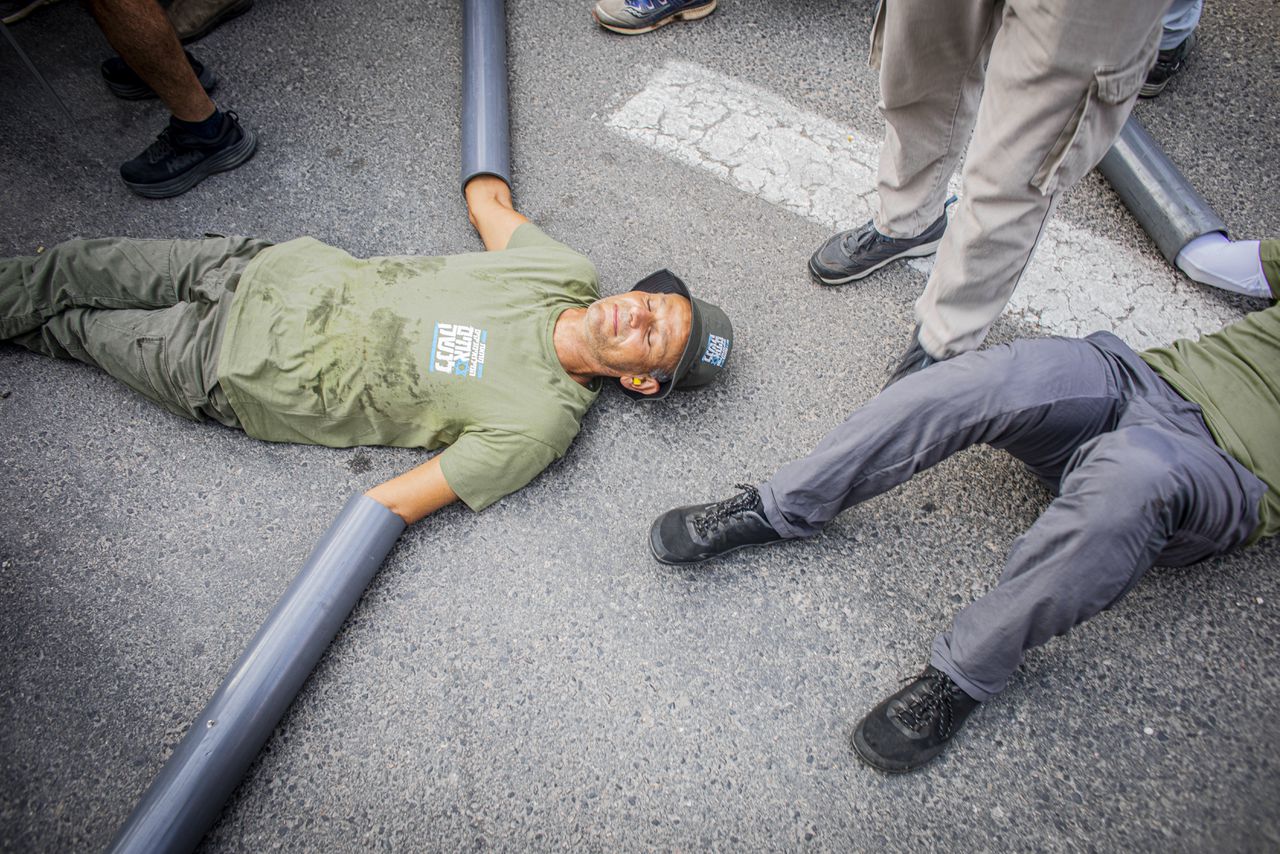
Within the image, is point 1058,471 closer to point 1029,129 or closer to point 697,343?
point 1029,129

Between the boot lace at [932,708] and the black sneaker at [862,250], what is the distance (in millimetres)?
1491

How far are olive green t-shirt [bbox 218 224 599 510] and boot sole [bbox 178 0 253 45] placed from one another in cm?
188

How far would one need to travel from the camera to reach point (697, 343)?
2199mm

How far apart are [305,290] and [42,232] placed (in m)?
1.41

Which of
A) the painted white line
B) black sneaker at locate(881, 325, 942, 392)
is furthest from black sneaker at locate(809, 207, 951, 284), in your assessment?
black sneaker at locate(881, 325, 942, 392)

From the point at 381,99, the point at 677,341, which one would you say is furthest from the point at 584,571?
the point at 381,99

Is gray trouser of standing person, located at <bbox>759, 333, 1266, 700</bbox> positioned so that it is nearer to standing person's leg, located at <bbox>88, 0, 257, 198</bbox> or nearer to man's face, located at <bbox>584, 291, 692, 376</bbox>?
man's face, located at <bbox>584, 291, 692, 376</bbox>

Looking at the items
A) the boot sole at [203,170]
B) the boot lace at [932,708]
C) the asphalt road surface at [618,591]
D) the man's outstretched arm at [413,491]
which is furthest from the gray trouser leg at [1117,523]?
the boot sole at [203,170]

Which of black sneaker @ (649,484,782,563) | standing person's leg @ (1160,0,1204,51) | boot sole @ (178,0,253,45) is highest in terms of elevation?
standing person's leg @ (1160,0,1204,51)

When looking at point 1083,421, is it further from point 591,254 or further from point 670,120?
point 670,120

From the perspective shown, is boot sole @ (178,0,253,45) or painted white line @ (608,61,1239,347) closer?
painted white line @ (608,61,1239,347)

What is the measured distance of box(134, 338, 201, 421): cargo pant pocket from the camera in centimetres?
222

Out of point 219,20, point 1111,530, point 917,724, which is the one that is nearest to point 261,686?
point 917,724

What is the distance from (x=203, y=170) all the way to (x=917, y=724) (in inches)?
130
